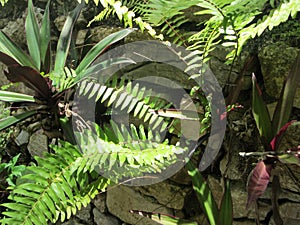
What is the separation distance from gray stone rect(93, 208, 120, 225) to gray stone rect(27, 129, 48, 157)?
418mm

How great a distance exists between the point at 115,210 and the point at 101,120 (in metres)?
0.42

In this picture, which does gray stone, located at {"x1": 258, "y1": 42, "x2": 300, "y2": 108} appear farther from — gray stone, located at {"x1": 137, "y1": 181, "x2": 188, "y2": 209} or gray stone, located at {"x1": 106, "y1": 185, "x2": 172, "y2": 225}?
gray stone, located at {"x1": 106, "y1": 185, "x2": 172, "y2": 225}

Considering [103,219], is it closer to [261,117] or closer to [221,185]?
[221,185]

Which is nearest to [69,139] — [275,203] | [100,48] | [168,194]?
[100,48]

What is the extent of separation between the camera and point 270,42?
1.42 meters

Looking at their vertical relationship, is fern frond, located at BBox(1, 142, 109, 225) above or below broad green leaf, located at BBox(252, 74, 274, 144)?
below

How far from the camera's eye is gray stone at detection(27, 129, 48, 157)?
6.54 ft

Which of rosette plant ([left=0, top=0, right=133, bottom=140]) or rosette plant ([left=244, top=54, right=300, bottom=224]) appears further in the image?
rosette plant ([left=0, top=0, right=133, bottom=140])

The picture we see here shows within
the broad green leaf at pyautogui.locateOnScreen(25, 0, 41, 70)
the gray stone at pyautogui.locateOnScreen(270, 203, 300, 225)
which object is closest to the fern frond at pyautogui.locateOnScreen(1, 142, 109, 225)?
the broad green leaf at pyautogui.locateOnScreen(25, 0, 41, 70)

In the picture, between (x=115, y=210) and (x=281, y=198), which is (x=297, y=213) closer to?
(x=281, y=198)

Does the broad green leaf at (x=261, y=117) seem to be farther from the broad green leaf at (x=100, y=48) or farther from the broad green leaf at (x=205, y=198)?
the broad green leaf at (x=100, y=48)

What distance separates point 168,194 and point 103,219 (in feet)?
1.27

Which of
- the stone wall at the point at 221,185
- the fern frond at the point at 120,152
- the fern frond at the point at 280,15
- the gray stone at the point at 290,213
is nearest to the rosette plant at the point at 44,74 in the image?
the fern frond at the point at 120,152

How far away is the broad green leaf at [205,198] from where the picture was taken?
120 centimetres
